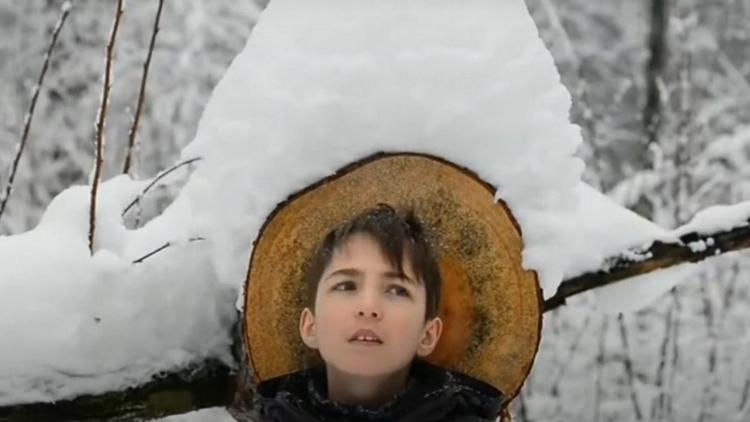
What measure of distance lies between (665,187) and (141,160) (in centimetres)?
171

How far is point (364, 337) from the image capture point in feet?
3.41

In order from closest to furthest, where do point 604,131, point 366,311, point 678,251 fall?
point 366,311, point 678,251, point 604,131

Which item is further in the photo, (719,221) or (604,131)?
(604,131)

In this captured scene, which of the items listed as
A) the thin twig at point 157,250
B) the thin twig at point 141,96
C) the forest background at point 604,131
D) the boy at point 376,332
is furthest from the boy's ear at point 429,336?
the forest background at point 604,131

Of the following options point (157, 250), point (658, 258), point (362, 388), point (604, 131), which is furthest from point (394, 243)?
point (604, 131)

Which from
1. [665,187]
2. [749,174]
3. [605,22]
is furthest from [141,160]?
[605,22]

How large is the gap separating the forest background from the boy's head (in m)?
1.77

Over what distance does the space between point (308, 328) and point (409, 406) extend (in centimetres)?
13

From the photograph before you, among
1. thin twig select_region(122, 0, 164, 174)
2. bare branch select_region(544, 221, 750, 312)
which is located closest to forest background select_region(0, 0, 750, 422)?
bare branch select_region(544, 221, 750, 312)

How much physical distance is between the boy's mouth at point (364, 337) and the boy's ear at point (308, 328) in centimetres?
6

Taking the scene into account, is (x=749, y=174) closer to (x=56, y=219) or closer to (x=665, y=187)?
(x=665, y=187)

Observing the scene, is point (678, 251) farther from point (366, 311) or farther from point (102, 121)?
point (102, 121)

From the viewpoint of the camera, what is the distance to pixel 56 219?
130 cm

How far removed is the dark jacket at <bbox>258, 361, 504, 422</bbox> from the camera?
1025mm
